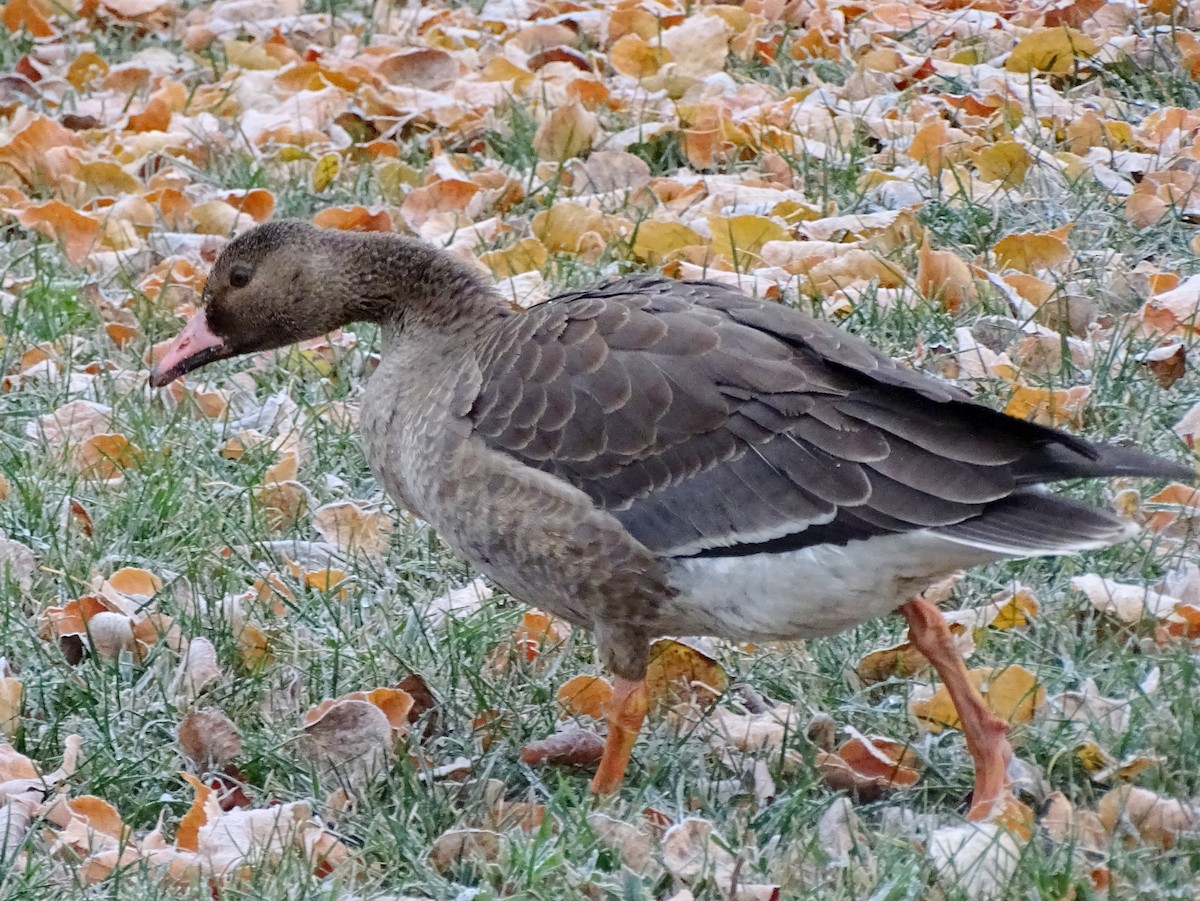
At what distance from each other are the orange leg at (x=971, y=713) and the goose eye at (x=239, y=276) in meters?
1.93

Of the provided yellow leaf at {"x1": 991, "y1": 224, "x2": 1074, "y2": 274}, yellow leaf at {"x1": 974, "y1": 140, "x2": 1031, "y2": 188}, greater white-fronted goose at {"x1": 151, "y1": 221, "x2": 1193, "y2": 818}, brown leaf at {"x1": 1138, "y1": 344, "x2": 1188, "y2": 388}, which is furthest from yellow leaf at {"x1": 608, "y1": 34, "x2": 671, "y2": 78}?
greater white-fronted goose at {"x1": 151, "y1": 221, "x2": 1193, "y2": 818}

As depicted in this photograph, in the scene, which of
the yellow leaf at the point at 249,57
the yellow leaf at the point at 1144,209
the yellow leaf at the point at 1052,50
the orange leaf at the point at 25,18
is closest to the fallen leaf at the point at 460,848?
the yellow leaf at the point at 1144,209

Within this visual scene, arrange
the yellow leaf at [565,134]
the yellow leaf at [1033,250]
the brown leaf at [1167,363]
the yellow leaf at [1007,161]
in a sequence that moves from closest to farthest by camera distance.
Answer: the brown leaf at [1167,363] → the yellow leaf at [1033,250] → the yellow leaf at [1007,161] → the yellow leaf at [565,134]

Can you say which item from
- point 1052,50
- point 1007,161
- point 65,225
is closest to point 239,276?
point 65,225

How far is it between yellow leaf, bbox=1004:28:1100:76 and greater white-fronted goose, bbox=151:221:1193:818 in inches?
127

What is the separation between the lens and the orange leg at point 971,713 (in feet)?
11.2

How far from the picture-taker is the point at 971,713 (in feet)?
11.4

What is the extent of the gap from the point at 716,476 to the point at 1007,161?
2784 millimetres

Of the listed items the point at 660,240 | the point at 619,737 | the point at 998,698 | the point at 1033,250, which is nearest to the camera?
the point at 619,737

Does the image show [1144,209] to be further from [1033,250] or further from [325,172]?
[325,172]

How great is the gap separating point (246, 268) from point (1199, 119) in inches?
137

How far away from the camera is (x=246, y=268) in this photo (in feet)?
14.7

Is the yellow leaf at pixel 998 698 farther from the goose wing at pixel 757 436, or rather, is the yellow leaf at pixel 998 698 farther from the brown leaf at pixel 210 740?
the brown leaf at pixel 210 740

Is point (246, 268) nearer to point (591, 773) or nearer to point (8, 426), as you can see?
point (8, 426)
